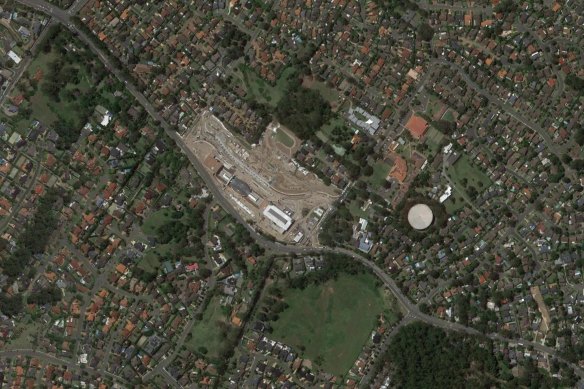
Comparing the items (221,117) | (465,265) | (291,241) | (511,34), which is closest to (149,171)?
(221,117)

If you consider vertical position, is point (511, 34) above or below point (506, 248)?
above

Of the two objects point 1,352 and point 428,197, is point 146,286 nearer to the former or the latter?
point 1,352

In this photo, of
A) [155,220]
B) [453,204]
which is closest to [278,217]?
[155,220]

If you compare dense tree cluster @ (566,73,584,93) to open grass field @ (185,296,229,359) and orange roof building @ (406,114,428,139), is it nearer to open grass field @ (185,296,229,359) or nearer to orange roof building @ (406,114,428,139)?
orange roof building @ (406,114,428,139)

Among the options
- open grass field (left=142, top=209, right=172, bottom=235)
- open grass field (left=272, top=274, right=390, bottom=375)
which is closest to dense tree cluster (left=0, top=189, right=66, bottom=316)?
open grass field (left=142, top=209, right=172, bottom=235)

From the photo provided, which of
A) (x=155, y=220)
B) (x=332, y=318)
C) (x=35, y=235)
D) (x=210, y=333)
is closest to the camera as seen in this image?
(x=210, y=333)

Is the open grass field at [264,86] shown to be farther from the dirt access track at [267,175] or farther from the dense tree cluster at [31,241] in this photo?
the dense tree cluster at [31,241]

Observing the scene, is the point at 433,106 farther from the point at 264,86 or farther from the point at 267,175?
the point at 267,175

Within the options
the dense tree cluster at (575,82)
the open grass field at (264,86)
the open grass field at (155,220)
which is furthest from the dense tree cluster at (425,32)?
the open grass field at (155,220)
